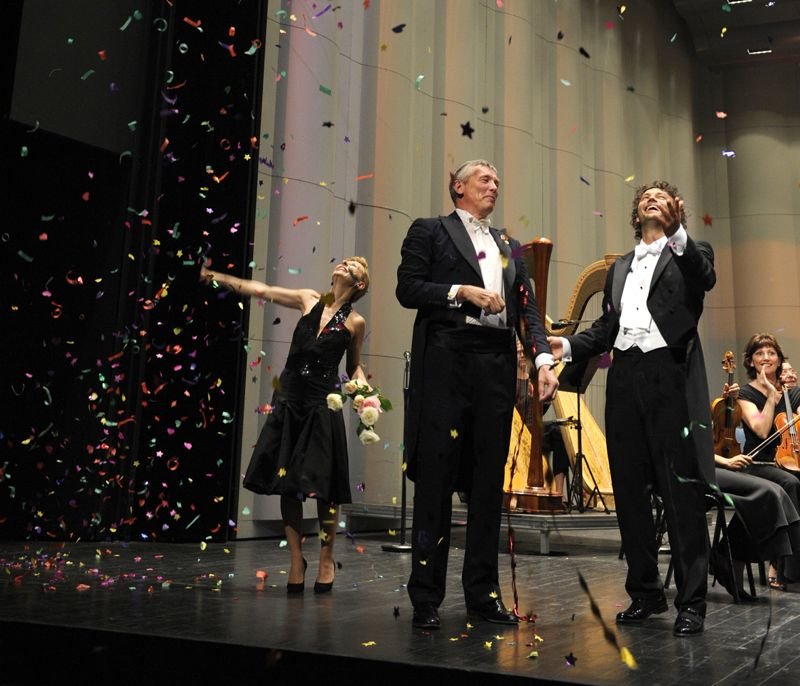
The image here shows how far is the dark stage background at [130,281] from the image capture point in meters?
5.67

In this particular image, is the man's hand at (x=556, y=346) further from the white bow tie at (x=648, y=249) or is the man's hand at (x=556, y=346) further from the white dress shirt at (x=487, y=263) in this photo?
the white bow tie at (x=648, y=249)

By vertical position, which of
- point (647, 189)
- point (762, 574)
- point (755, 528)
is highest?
point (647, 189)

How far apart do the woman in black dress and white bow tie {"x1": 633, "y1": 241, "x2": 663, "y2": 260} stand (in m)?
1.20

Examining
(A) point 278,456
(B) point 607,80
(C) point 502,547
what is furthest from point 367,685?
(B) point 607,80

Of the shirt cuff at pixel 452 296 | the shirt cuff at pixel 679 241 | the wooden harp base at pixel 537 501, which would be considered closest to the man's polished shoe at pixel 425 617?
the shirt cuff at pixel 452 296

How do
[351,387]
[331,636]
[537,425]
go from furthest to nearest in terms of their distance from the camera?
[537,425] < [351,387] < [331,636]

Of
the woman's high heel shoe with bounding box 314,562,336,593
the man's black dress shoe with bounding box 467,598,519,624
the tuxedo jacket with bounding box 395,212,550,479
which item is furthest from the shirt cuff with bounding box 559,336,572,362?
the woman's high heel shoe with bounding box 314,562,336,593

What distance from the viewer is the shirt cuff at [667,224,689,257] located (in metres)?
3.08

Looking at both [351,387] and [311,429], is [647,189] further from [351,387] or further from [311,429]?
[311,429]

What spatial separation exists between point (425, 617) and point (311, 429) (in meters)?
1.18

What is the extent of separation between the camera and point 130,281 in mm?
5883

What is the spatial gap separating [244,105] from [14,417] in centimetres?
244

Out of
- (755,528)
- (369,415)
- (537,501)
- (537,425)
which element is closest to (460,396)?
(369,415)

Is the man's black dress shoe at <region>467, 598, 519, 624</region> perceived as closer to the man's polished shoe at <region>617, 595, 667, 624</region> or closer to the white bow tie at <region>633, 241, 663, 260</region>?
the man's polished shoe at <region>617, 595, 667, 624</region>
